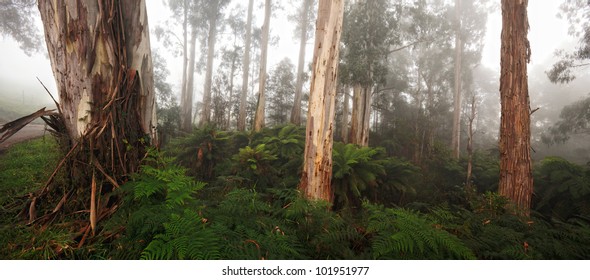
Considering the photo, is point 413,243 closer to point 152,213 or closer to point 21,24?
point 152,213

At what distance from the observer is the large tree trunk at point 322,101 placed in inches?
150

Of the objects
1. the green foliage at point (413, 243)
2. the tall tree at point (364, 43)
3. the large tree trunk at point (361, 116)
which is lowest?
the green foliage at point (413, 243)

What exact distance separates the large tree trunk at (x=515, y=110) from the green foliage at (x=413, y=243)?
3141 mm

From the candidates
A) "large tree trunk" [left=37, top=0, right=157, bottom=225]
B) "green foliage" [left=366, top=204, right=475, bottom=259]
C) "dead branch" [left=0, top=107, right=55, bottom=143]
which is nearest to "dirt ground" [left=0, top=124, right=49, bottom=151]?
"dead branch" [left=0, top=107, right=55, bottom=143]

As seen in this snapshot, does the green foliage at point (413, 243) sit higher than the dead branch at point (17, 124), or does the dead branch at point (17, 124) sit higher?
the dead branch at point (17, 124)

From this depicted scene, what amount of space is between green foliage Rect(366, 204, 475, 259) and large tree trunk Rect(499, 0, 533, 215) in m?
3.14

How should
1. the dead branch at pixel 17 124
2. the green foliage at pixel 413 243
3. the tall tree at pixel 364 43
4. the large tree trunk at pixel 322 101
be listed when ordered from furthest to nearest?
the tall tree at pixel 364 43 → the large tree trunk at pixel 322 101 → the dead branch at pixel 17 124 → the green foliage at pixel 413 243

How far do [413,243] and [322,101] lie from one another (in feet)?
8.61

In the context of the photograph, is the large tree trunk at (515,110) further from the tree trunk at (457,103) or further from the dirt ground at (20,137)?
the tree trunk at (457,103)

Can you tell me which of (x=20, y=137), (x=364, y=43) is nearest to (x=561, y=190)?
(x=364, y=43)

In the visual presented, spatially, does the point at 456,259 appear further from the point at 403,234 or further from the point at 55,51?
the point at 55,51

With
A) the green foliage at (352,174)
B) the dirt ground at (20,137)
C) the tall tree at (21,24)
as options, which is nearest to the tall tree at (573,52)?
the green foliage at (352,174)

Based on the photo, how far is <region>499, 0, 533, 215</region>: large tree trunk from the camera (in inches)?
152

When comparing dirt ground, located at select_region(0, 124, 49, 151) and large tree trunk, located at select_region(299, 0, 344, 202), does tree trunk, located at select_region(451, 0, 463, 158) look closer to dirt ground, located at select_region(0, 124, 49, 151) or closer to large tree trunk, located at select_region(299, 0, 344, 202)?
large tree trunk, located at select_region(299, 0, 344, 202)
